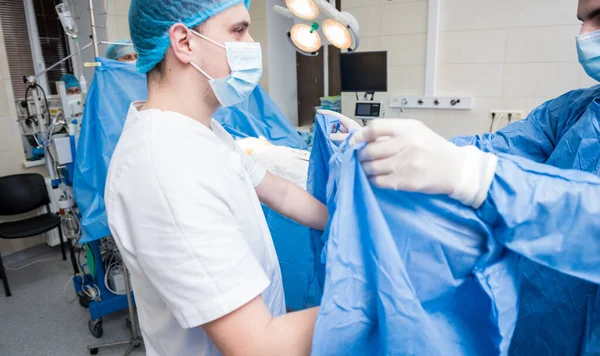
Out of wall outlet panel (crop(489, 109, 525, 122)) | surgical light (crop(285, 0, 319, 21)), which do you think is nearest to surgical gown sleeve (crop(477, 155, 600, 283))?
surgical light (crop(285, 0, 319, 21))

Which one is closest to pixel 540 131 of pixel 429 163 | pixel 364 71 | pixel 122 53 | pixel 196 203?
pixel 429 163

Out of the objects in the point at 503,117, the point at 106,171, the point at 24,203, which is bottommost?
the point at 24,203

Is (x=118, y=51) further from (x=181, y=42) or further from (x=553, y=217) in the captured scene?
(x=553, y=217)

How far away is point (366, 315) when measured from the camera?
0.62 metres

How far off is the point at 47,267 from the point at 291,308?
7.51 ft

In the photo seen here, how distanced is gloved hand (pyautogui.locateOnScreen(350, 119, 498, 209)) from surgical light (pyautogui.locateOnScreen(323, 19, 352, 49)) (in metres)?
1.82

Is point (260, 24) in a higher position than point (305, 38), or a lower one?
higher

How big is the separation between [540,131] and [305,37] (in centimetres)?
164

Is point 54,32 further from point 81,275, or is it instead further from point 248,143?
point 248,143

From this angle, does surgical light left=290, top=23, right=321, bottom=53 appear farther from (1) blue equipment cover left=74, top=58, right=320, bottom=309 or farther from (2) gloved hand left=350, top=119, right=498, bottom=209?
(2) gloved hand left=350, top=119, right=498, bottom=209

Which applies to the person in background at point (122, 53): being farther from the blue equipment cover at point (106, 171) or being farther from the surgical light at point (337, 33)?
the surgical light at point (337, 33)

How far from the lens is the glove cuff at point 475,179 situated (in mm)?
590

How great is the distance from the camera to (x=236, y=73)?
0.94 m

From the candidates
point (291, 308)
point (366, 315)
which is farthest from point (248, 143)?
point (366, 315)
